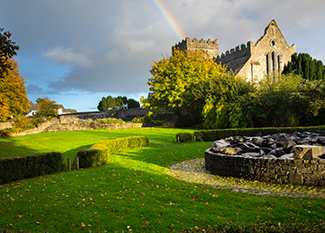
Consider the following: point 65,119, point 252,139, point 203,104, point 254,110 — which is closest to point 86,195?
point 252,139

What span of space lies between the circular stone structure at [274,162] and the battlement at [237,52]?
30.5 meters

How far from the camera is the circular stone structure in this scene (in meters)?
7.53

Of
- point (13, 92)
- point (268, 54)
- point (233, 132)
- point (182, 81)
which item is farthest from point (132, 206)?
point (268, 54)

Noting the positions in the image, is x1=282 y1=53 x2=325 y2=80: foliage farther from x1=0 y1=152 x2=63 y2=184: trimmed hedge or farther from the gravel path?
x1=0 y1=152 x2=63 y2=184: trimmed hedge

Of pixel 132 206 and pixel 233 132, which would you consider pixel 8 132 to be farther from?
pixel 132 206

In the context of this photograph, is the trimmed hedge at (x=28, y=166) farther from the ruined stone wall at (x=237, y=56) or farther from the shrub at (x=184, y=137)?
the ruined stone wall at (x=237, y=56)

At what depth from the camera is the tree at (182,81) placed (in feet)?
102

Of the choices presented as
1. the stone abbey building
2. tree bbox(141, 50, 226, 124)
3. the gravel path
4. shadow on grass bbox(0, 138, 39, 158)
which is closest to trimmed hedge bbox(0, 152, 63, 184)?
shadow on grass bbox(0, 138, 39, 158)

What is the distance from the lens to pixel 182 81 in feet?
104

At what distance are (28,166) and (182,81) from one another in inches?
969

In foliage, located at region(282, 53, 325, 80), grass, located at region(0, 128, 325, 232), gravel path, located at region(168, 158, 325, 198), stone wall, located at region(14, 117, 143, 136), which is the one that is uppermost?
foliage, located at region(282, 53, 325, 80)

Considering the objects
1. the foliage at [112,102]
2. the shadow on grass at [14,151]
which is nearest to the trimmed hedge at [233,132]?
the shadow on grass at [14,151]

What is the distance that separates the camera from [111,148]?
13539 millimetres

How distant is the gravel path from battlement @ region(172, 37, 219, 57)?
3731cm
